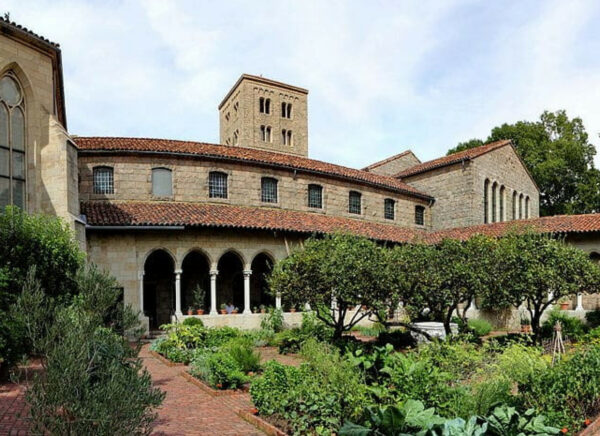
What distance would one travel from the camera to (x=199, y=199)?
24812 mm

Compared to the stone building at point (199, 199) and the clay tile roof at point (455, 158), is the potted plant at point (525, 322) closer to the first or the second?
the stone building at point (199, 199)

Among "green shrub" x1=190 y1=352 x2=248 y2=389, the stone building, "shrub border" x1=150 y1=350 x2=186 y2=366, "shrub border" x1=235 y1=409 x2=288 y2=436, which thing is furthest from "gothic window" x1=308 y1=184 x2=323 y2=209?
"shrub border" x1=235 y1=409 x2=288 y2=436

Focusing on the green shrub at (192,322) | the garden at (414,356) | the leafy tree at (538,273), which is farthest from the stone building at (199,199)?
the leafy tree at (538,273)

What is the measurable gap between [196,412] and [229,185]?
17.3 m

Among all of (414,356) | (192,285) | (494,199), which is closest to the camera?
(414,356)

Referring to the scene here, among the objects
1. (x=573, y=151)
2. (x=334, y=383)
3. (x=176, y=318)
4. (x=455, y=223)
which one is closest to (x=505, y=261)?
(x=334, y=383)

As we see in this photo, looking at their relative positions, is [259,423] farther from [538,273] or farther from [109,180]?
[109,180]

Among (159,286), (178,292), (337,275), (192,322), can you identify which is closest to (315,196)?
(159,286)

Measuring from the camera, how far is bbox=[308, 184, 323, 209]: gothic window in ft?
92.8

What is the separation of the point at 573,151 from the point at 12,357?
45.7m

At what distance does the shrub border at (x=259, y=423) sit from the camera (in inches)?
315

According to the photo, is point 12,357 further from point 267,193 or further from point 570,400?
point 267,193

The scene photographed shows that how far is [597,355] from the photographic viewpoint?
32.5 feet

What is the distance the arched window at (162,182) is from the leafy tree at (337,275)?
10.1 metres
